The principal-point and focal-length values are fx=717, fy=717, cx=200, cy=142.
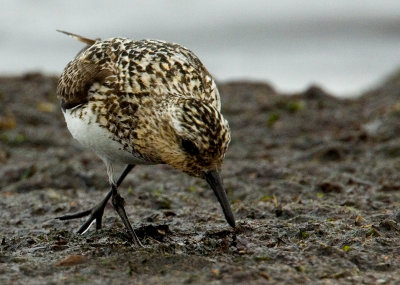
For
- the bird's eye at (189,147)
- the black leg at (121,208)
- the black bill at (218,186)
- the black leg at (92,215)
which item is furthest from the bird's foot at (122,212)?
the bird's eye at (189,147)

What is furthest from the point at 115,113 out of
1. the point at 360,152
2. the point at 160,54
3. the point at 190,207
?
the point at 360,152

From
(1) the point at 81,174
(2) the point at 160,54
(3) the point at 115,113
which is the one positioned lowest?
(1) the point at 81,174

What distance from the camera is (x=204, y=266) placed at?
15.5 feet

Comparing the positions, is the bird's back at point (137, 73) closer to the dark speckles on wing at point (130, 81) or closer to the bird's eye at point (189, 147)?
the dark speckles on wing at point (130, 81)

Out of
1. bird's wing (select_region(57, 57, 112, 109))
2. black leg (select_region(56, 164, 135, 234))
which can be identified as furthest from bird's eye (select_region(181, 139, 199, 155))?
black leg (select_region(56, 164, 135, 234))

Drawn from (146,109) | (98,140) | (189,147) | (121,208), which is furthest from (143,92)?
(121,208)

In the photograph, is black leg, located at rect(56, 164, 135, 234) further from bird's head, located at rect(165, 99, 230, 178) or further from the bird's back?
bird's head, located at rect(165, 99, 230, 178)

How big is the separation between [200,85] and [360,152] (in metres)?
4.44

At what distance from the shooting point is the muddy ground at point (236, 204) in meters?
4.73

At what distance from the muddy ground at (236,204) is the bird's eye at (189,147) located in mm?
728

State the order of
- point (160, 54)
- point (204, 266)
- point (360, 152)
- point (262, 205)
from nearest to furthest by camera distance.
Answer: point (204, 266)
point (160, 54)
point (262, 205)
point (360, 152)

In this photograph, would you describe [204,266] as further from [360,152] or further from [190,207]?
[360,152]

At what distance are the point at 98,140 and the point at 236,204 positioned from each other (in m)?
1.93

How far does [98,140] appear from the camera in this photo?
5551 mm
